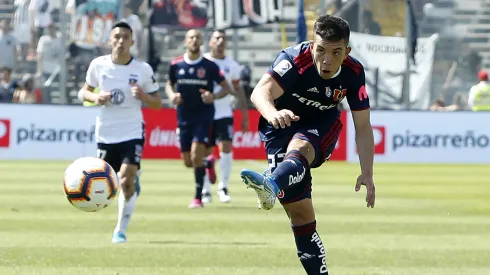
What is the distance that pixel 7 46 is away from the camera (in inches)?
1240

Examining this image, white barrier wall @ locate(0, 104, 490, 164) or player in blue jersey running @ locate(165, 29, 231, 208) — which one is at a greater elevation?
player in blue jersey running @ locate(165, 29, 231, 208)

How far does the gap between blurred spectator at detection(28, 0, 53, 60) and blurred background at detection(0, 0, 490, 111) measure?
3 centimetres

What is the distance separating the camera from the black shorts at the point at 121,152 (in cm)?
1284

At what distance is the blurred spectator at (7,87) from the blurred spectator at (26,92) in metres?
0.15

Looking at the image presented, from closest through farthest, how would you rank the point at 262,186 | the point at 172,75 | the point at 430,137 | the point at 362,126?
1. the point at 262,186
2. the point at 362,126
3. the point at 172,75
4. the point at 430,137

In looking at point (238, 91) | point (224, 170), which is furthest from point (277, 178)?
point (238, 91)

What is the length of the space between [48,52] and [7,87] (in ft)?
4.70

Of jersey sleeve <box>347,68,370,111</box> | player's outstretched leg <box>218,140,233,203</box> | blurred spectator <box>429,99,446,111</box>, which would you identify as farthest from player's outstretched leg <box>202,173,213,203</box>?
blurred spectator <box>429,99,446,111</box>

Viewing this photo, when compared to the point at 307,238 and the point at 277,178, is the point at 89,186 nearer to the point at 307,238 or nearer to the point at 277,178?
the point at 307,238

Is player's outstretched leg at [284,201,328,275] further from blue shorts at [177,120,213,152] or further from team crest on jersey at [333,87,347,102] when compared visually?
blue shorts at [177,120,213,152]

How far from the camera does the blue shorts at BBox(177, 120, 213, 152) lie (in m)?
17.7

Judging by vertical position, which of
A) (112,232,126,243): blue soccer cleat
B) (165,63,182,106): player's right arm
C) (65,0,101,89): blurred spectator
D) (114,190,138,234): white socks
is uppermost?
(165,63,182,106): player's right arm

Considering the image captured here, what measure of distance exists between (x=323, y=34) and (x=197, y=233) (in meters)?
6.24

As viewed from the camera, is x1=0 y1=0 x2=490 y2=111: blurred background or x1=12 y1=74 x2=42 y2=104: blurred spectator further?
x1=0 y1=0 x2=490 y2=111: blurred background
